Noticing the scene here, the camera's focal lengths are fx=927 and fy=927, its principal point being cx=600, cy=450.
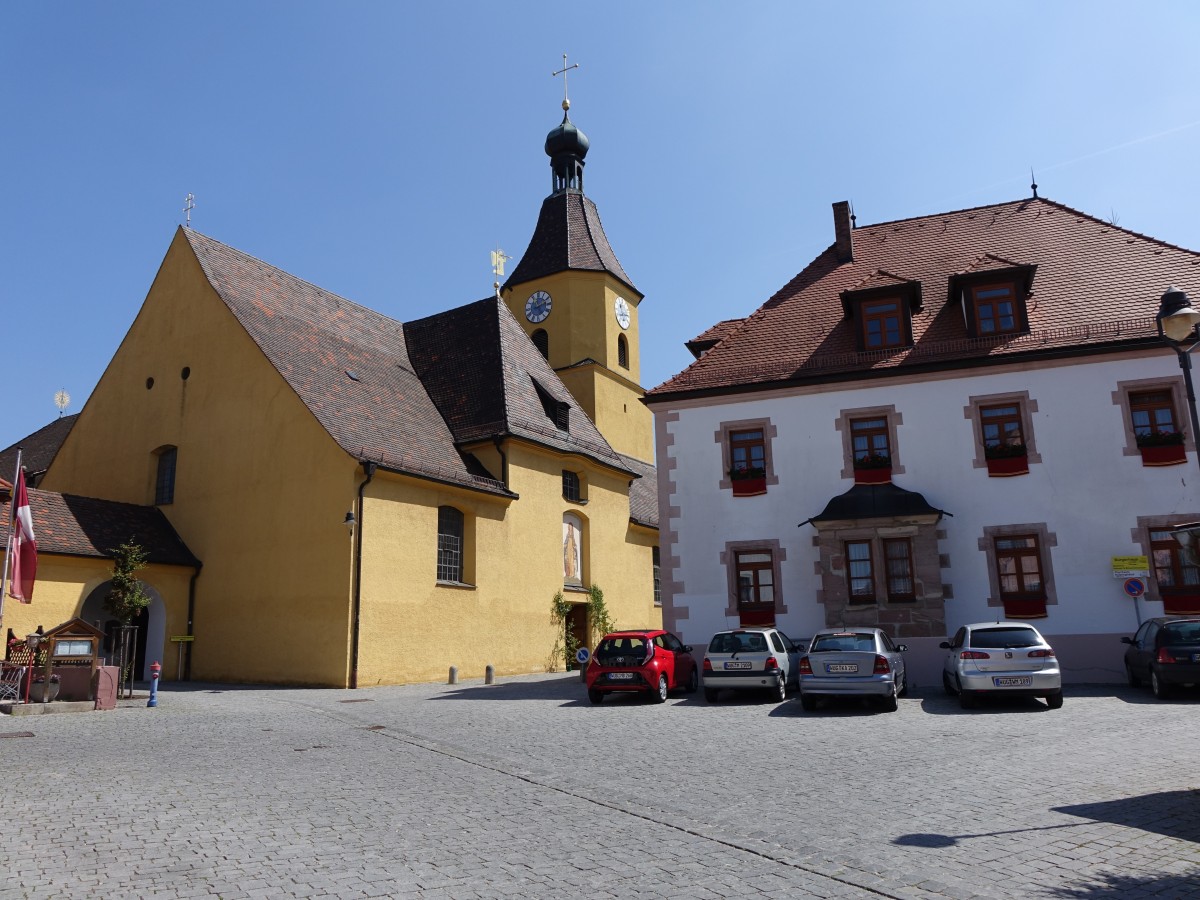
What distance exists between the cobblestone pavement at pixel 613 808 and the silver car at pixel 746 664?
9.31 ft

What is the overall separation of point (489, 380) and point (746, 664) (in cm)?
1543

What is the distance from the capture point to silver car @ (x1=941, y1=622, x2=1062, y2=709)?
14.7m

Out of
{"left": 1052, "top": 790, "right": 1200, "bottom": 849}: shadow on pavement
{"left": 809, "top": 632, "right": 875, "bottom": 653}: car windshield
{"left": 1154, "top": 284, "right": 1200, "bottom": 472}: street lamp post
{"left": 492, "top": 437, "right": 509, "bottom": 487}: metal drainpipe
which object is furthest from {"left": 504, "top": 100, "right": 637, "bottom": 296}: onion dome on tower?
{"left": 1052, "top": 790, "right": 1200, "bottom": 849}: shadow on pavement

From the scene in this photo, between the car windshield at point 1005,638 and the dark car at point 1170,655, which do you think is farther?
the car windshield at point 1005,638

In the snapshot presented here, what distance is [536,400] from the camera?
31234mm

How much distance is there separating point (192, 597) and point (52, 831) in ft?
61.8

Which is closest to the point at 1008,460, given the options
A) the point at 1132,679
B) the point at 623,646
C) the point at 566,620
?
the point at 1132,679

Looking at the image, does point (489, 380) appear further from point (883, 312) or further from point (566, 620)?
point (883, 312)

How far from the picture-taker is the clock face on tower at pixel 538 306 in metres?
42.2

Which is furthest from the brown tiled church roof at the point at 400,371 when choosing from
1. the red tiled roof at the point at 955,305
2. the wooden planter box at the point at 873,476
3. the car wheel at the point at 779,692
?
the car wheel at the point at 779,692

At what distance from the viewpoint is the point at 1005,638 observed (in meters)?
15.3

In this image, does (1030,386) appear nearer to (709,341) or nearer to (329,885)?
(709,341)

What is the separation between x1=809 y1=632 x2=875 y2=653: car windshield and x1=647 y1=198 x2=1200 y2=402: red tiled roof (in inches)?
303

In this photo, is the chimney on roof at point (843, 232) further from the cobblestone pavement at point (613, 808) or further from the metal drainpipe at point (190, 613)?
the metal drainpipe at point (190, 613)
